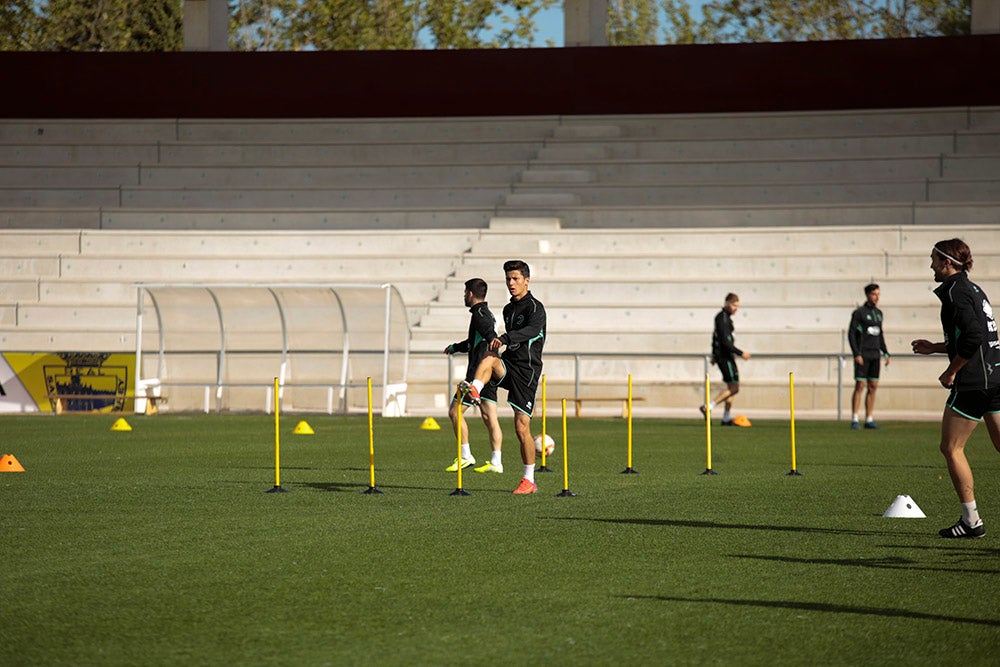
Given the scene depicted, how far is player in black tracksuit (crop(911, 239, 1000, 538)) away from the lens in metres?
9.10

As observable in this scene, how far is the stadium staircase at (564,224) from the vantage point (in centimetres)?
2844

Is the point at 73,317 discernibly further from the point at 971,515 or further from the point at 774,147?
the point at 971,515

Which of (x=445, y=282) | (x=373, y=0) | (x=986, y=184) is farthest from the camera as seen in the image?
(x=373, y=0)

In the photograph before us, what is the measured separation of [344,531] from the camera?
9.76 m

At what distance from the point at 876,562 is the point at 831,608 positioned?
161 cm

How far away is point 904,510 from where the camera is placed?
10.7 metres

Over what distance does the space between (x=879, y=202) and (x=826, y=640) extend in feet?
88.0

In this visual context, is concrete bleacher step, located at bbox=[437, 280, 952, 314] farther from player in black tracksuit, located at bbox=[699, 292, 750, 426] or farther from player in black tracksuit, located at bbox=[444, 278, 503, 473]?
player in black tracksuit, located at bbox=[444, 278, 503, 473]

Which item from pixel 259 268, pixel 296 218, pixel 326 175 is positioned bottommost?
pixel 259 268

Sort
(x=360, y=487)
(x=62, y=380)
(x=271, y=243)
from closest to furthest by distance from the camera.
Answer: (x=360, y=487)
(x=62, y=380)
(x=271, y=243)

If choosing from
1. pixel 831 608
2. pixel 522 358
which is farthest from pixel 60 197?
pixel 831 608

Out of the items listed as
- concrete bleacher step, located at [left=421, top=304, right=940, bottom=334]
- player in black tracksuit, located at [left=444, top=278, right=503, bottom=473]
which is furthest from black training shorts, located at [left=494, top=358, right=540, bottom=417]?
concrete bleacher step, located at [left=421, top=304, right=940, bottom=334]

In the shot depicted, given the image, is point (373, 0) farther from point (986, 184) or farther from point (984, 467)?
point (984, 467)

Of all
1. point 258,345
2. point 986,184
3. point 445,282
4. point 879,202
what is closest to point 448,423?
point 258,345
